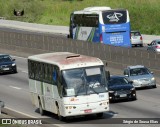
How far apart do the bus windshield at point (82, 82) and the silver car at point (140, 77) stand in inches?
448

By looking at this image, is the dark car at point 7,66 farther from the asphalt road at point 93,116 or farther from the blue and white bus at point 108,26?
the blue and white bus at point 108,26

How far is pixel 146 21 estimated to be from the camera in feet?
289

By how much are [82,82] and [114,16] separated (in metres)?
29.1

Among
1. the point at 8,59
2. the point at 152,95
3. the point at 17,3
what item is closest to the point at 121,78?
the point at 152,95

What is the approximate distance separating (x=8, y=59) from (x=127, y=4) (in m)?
52.2

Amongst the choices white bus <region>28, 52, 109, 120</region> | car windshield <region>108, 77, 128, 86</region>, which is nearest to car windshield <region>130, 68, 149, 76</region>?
car windshield <region>108, 77, 128, 86</region>

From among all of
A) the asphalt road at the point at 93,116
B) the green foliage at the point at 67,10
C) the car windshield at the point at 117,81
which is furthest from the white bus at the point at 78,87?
the green foliage at the point at 67,10

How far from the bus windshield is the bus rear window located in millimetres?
28396

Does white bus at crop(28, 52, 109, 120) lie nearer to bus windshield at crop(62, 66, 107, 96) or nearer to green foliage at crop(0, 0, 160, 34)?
bus windshield at crop(62, 66, 107, 96)

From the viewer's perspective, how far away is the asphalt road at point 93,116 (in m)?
25.9

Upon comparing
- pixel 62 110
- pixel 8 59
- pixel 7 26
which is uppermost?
pixel 62 110

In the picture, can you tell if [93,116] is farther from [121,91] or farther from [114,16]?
[114,16]

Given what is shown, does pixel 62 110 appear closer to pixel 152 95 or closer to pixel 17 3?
pixel 152 95

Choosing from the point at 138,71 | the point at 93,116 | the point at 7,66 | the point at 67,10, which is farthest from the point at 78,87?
Answer: the point at 67,10
